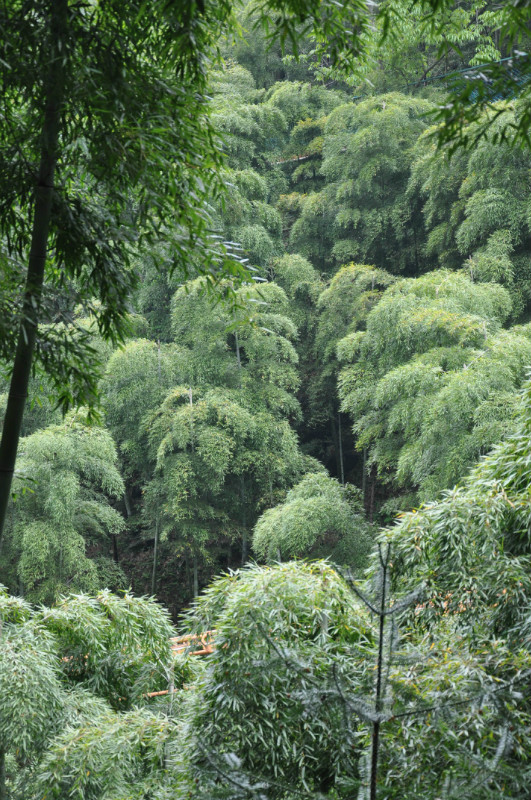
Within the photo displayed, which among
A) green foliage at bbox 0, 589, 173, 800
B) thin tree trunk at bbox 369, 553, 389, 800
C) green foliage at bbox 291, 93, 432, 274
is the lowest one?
green foliage at bbox 0, 589, 173, 800

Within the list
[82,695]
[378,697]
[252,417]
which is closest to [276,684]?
[378,697]

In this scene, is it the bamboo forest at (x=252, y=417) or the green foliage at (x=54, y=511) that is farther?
the green foliage at (x=54, y=511)

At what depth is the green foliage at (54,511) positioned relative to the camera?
683 cm

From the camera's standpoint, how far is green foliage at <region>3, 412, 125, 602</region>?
6.83 m

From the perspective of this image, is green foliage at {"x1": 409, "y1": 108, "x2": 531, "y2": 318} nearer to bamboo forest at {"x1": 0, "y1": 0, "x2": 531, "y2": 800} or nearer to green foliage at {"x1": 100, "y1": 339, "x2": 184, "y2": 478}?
bamboo forest at {"x1": 0, "y1": 0, "x2": 531, "y2": 800}

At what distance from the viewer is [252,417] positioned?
8.03 meters

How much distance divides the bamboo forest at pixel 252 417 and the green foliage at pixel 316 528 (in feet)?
0.11

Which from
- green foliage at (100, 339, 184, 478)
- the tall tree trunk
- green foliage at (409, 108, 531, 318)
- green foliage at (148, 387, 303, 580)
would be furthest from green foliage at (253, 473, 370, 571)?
the tall tree trunk

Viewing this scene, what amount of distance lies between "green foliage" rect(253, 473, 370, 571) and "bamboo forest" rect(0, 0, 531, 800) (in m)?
0.03

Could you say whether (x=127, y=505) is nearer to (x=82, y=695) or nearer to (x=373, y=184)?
(x=373, y=184)

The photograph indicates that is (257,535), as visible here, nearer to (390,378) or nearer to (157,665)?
(390,378)

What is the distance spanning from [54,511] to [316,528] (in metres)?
2.57

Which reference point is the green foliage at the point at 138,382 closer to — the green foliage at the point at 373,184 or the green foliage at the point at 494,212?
the green foliage at the point at 373,184

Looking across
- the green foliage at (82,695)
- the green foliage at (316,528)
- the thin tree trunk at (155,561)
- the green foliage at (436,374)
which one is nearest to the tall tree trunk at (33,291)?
the green foliage at (82,695)
